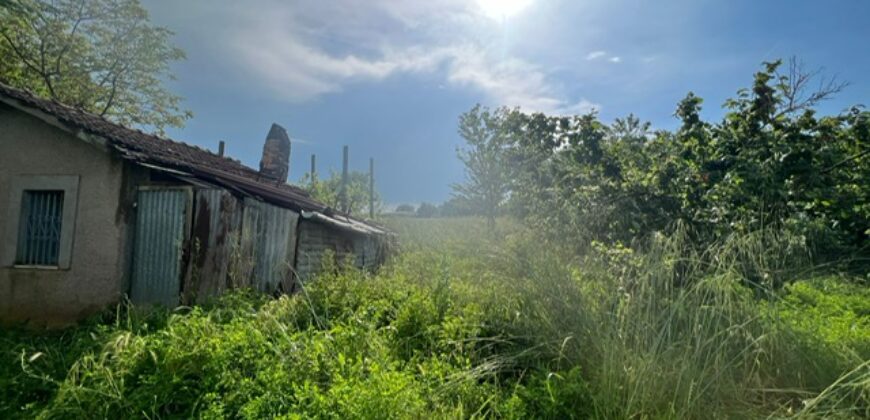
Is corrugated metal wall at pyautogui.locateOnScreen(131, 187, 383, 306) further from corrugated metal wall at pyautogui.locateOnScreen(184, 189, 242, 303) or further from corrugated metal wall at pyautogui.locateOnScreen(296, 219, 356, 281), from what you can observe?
corrugated metal wall at pyautogui.locateOnScreen(296, 219, 356, 281)

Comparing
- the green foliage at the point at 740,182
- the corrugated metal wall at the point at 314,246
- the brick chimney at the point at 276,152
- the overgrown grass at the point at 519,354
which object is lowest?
the overgrown grass at the point at 519,354

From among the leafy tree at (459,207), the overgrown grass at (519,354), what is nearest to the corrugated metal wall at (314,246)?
the overgrown grass at (519,354)

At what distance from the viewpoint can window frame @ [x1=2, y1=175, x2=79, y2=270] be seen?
662 centimetres

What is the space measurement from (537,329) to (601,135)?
5.77 meters

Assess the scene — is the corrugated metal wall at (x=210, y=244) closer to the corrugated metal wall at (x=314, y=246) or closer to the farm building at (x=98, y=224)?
the farm building at (x=98, y=224)

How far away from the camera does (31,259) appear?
6742mm

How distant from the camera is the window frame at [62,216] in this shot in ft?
21.7

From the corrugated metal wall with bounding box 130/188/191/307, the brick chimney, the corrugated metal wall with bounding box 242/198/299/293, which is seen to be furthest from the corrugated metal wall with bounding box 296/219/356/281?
the brick chimney

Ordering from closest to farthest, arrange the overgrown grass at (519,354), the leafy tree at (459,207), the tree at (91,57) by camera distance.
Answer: the overgrown grass at (519,354) → the tree at (91,57) → the leafy tree at (459,207)

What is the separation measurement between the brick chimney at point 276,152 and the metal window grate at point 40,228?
729cm

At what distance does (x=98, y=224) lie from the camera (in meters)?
6.57

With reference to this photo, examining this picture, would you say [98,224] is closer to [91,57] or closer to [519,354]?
[519,354]

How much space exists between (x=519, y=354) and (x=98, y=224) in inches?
262

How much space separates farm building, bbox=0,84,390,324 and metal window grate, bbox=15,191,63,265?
0.05 ft
